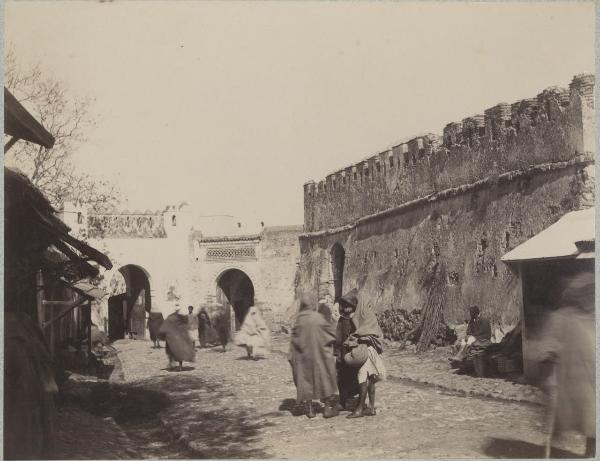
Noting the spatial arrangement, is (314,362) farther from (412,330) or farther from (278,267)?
(278,267)

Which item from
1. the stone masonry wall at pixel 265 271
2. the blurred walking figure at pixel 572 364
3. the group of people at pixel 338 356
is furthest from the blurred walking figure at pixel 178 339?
the stone masonry wall at pixel 265 271

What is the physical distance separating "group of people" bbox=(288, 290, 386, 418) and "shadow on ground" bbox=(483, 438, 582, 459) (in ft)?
5.20

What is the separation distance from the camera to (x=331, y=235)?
19.6 meters

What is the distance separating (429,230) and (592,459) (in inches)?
348

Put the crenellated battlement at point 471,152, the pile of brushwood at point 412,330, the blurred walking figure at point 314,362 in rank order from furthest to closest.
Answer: the pile of brushwood at point 412,330
the crenellated battlement at point 471,152
the blurred walking figure at point 314,362

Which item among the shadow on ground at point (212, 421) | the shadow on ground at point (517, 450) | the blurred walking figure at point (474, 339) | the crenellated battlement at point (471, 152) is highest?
the crenellated battlement at point (471, 152)

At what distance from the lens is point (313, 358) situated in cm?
730

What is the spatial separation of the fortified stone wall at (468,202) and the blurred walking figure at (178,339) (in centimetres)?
420

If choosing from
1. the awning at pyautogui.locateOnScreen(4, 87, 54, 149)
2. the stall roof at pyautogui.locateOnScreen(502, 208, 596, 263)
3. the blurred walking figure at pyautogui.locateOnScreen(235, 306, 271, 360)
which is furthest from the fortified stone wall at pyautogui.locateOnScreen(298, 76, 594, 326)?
the awning at pyautogui.locateOnScreen(4, 87, 54, 149)

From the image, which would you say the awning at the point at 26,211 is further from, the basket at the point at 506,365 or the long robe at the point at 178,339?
the basket at the point at 506,365

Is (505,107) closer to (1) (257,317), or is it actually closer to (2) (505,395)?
(2) (505,395)

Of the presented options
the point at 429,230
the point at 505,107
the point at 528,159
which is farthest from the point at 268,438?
the point at 429,230

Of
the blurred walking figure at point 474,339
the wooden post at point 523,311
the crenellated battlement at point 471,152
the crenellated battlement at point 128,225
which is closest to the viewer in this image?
the wooden post at point 523,311

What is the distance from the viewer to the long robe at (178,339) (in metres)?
12.3
